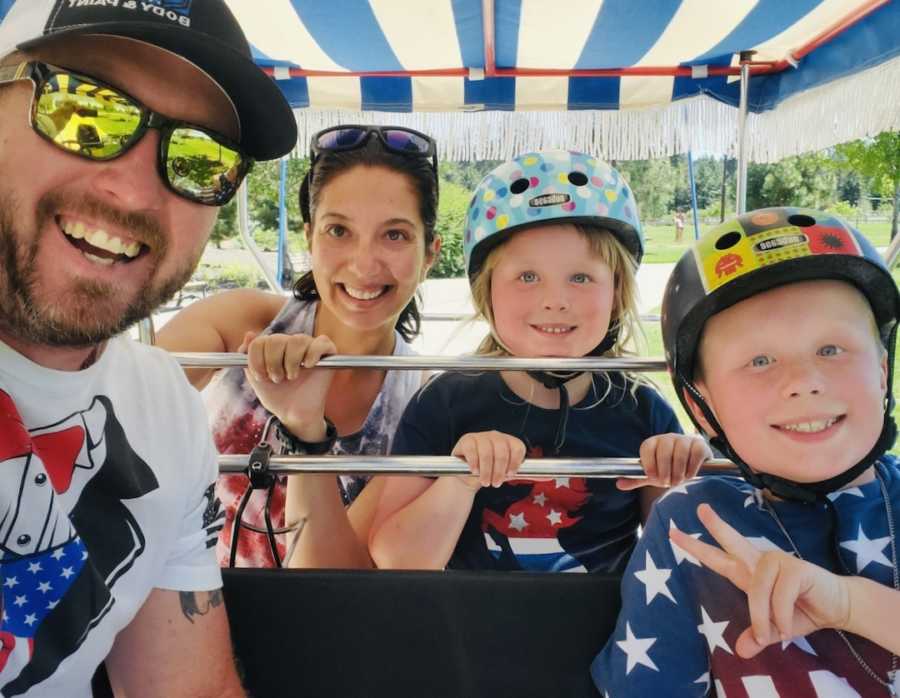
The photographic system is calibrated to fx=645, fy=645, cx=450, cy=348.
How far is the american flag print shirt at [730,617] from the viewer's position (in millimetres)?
1039

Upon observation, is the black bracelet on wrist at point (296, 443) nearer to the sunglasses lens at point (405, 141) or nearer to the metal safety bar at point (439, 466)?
the metal safety bar at point (439, 466)

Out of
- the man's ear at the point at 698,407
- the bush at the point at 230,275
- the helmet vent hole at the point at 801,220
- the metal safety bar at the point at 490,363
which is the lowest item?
the bush at the point at 230,275

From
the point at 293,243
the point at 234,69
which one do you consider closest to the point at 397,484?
the point at 234,69

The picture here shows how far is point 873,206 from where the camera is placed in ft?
45.6

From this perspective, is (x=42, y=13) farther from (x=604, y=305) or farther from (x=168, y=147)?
(x=604, y=305)

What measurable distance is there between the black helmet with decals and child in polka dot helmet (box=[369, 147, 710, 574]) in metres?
0.39

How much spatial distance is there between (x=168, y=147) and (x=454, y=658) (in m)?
1.09

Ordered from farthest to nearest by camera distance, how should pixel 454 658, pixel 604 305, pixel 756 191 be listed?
pixel 756 191 → pixel 604 305 → pixel 454 658

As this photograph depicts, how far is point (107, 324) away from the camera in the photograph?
3.54 ft

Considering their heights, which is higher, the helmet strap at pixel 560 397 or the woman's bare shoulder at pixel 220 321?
the woman's bare shoulder at pixel 220 321

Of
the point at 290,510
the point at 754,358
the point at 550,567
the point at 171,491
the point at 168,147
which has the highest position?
the point at 168,147

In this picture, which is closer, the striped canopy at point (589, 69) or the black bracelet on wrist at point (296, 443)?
the black bracelet on wrist at point (296, 443)

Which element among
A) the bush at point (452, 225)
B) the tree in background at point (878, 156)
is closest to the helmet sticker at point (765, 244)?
the tree in background at point (878, 156)

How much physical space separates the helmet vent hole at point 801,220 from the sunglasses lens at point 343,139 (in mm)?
1219
